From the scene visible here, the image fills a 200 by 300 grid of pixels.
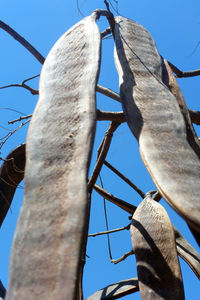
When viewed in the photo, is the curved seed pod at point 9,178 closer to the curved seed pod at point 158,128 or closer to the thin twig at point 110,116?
the thin twig at point 110,116

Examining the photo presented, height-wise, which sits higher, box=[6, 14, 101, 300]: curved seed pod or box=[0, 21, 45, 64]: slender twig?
box=[0, 21, 45, 64]: slender twig

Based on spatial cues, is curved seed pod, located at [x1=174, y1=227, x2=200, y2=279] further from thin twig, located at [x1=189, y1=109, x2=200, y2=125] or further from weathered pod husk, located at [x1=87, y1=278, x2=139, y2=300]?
thin twig, located at [x1=189, y1=109, x2=200, y2=125]

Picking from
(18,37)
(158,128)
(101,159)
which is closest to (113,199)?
(101,159)

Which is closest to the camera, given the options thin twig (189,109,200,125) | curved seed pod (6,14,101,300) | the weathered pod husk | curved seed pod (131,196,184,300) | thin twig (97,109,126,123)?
curved seed pod (6,14,101,300)

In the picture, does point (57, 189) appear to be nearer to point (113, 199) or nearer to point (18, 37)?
point (18, 37)

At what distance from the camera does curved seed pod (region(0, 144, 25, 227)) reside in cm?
180

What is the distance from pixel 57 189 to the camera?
73cm

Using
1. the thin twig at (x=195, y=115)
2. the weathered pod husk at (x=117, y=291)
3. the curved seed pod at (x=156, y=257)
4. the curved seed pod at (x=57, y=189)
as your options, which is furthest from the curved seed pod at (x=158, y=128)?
the weathered pod husk at (x=117, y=291)

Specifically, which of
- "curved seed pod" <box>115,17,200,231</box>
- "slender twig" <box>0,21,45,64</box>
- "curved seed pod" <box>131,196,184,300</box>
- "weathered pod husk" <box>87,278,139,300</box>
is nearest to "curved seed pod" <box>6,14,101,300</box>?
"curved seed pod" <box>115,17,200,231</box>

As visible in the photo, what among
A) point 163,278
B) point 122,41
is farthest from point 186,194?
point 122,41

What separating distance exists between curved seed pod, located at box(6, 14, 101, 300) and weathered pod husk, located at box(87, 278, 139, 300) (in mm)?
1085

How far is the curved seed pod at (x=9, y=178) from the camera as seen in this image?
1797 mm

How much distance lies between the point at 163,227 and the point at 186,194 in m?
0.82

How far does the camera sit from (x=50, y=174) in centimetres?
77
